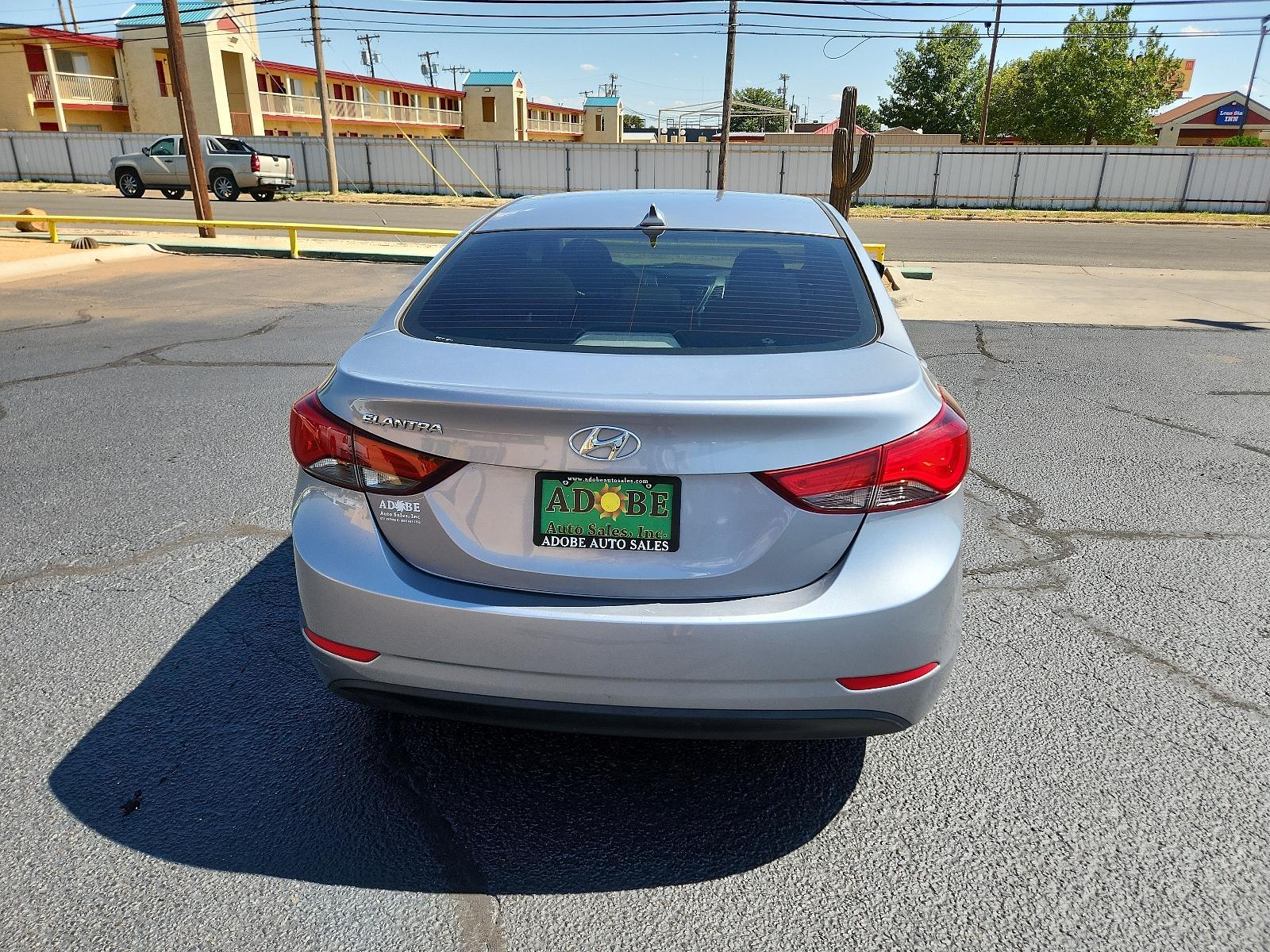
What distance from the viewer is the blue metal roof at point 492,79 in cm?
6550

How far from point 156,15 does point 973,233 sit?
141ft

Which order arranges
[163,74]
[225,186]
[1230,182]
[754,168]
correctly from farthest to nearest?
[163,74], [754,168], [1230,182], [225,186]

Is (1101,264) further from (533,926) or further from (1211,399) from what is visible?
(533,926)

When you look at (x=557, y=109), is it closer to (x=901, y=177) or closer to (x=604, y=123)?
(x=604, y=123)

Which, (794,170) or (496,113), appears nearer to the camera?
(794,170)

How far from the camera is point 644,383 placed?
6.90 feet

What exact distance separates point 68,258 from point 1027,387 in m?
14.3

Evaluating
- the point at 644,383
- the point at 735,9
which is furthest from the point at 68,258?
the point at 735,9

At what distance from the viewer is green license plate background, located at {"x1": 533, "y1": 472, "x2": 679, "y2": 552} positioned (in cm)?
205

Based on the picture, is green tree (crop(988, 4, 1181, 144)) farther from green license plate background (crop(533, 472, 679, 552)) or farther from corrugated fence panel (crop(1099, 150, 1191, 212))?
green license plate background (crop(533, 472, 679, 552))

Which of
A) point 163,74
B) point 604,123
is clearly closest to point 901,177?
point 163,74

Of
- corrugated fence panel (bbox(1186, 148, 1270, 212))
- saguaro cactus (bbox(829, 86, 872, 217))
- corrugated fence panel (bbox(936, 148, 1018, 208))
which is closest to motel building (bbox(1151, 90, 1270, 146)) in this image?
corrugated fence panel (bbox(1186, 148, 1270, 212))

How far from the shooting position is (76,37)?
141 feet

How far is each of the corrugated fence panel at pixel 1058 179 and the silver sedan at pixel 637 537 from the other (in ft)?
118
